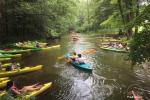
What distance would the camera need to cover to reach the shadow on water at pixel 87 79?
11898mm

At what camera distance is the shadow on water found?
11.9 meters

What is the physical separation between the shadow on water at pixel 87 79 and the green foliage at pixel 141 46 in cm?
372

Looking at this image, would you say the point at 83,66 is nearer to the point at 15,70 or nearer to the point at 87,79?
the point at 87,79

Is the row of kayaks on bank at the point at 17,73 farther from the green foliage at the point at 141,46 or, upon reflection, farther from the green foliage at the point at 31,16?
the green foliage at the point at 31,16

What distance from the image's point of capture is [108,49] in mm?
24734

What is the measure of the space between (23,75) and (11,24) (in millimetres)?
16347

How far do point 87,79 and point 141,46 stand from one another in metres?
6.89

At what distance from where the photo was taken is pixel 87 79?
14648 mm

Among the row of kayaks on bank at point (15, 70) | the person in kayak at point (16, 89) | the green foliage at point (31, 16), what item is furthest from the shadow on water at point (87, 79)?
the green foliage at point (31, 16)

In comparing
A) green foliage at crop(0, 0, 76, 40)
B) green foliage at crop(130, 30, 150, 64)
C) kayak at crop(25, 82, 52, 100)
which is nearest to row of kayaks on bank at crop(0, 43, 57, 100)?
kayak at crop(25, 82, 52, 100)

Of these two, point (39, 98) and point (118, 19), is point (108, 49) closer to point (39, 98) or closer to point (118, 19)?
point (118, 19)

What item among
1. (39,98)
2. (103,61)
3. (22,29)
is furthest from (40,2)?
(39,98)

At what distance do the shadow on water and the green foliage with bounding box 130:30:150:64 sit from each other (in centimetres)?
372

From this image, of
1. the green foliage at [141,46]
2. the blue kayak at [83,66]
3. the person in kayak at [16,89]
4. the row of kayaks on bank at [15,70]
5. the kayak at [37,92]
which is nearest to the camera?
the green foliage at [141,46]
